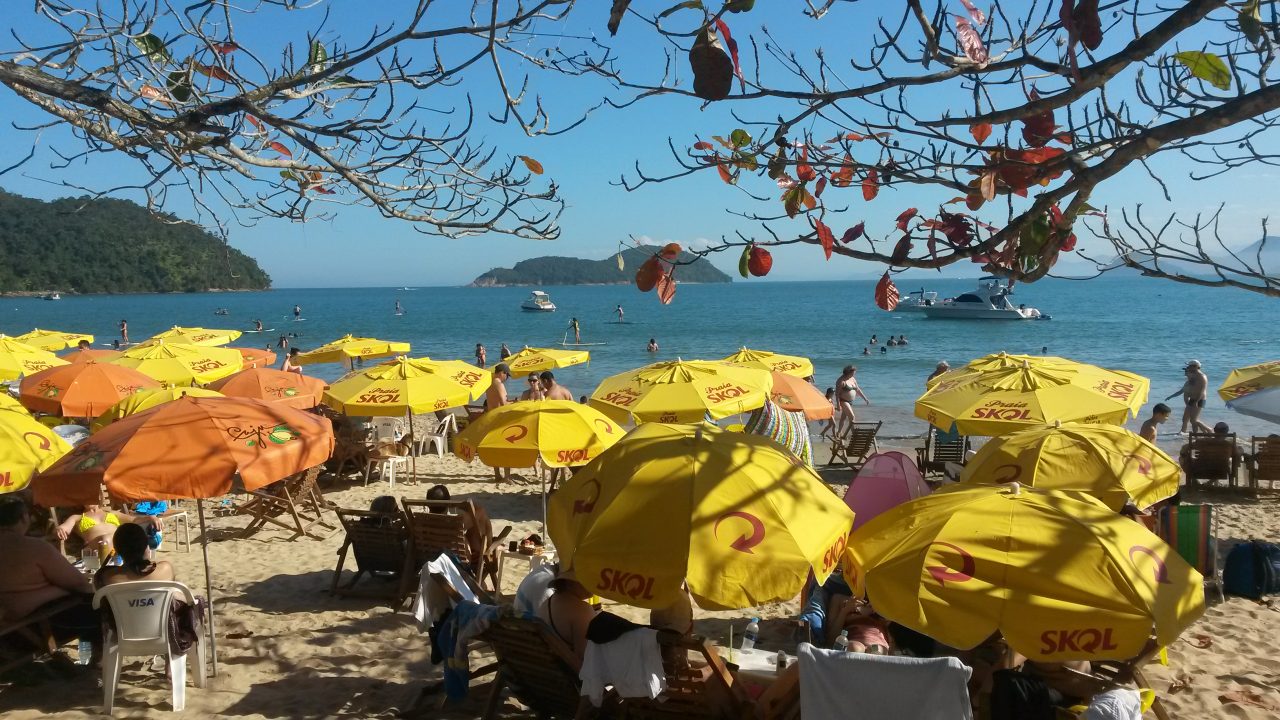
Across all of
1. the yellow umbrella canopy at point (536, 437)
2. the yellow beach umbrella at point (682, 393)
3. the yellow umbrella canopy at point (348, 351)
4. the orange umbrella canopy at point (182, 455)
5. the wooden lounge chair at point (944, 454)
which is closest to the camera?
the orange umbrella canopy at point (182, 455)

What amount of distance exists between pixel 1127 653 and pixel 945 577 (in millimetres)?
643

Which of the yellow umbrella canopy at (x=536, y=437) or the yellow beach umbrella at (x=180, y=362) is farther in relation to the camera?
the yellow beach umbrella at (x=180, y=362)

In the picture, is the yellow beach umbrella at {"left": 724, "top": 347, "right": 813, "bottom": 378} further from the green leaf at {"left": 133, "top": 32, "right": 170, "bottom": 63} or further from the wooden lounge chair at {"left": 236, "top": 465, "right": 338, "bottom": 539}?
the green leaf at {"left": 133, "top": 32, "right": 170, "bottom": 63}

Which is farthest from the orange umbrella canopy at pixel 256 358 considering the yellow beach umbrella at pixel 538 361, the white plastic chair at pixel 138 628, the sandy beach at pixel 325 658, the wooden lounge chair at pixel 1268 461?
the wooden lounge chair at pixel 1268 461

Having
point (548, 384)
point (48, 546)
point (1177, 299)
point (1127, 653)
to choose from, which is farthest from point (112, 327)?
point (1177, 299)

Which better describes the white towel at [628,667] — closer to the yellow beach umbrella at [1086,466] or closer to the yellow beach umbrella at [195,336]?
the yellow beach umbrella at [1086,466]

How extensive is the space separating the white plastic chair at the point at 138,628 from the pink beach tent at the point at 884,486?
423 centimetres

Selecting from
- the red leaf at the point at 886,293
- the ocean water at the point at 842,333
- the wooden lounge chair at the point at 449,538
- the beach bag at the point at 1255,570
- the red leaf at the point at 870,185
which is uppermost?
the red leaf at the point at 870,185

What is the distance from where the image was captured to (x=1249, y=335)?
5175 centimetres

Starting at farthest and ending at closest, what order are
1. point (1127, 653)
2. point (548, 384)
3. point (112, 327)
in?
point (112, 327)
point (548, 384)
point (1127, 653)

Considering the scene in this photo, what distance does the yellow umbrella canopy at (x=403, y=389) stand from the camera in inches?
351

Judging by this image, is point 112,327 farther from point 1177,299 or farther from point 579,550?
point 1177,299

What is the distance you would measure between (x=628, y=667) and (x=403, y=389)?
611 centimetres

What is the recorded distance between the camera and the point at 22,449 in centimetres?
521
